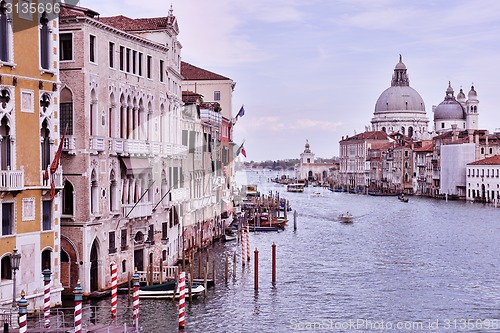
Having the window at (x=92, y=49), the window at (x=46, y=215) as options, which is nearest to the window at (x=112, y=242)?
the window at (x=46, y=215)

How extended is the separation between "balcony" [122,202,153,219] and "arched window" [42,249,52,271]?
349 centimetres

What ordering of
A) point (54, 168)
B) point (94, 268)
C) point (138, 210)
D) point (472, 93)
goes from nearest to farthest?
point (54, 168) → point (94, 268) → point (138, 210) → point (472, 93)

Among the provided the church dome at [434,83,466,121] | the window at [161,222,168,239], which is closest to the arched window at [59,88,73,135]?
the window at [161,222,168,239]

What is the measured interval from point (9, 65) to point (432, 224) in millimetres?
31582

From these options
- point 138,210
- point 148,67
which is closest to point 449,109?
point 148,67

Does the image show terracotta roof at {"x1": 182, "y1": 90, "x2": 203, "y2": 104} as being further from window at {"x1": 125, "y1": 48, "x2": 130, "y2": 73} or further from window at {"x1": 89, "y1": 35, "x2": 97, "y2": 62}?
window at {"x1": 89, "y1": 35, "x2": 97, "y2": 62}

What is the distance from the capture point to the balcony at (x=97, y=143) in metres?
17.2

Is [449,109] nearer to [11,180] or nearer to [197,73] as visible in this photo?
[197,73]

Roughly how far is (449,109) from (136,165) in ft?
327

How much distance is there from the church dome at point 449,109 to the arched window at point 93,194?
101m

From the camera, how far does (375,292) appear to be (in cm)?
2064

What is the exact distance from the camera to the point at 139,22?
2169cm

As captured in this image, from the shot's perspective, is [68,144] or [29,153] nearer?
[29,153]

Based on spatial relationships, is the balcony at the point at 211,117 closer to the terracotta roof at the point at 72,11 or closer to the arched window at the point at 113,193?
the arched window at the point at 113,193
